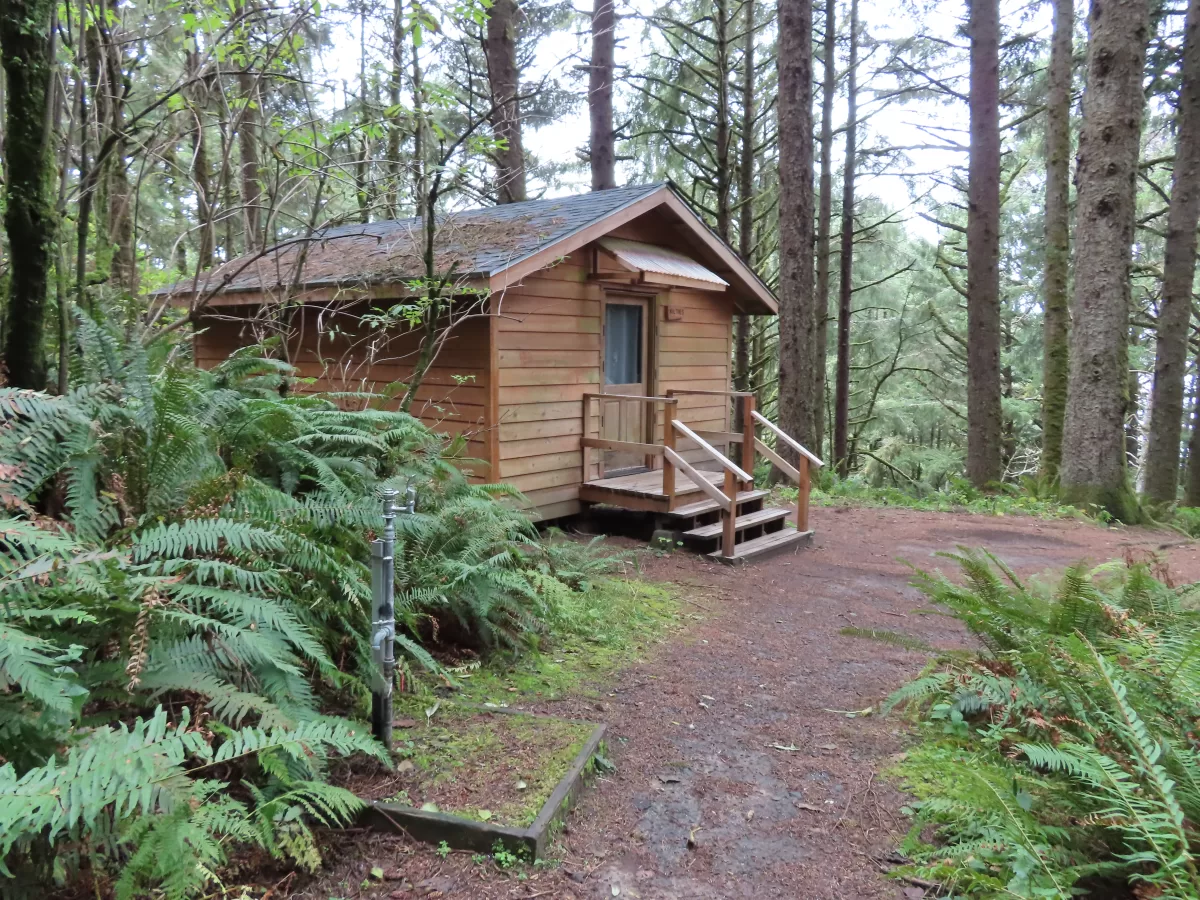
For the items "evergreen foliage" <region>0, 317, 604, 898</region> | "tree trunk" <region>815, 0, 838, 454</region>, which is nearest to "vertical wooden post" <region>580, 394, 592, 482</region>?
"evergreen foliage" <region>0, 317, 604, 898</region>

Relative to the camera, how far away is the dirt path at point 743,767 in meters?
2.43

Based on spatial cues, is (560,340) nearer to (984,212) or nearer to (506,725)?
(506,725)

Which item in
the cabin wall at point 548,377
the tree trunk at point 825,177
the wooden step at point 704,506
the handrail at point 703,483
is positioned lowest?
the wooden step at point 704,506

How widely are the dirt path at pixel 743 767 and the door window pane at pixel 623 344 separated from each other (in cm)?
315

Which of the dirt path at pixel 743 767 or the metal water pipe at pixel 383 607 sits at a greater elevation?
the metal water pipe at pixel 383 607

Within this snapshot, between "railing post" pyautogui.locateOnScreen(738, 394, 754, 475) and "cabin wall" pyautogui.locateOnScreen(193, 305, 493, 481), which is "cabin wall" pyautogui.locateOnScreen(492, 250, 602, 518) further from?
"railing post" pyautogui.locateOnScreen(738, 394, 754, 475)

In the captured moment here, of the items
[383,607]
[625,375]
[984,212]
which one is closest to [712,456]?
[625,375]

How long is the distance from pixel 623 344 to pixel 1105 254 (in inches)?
232

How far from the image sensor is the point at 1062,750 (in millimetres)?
2414

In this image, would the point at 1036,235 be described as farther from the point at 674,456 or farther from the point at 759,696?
the point at 759,696

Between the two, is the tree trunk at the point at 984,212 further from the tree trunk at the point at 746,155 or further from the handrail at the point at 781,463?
the handrail at the point at 781,463

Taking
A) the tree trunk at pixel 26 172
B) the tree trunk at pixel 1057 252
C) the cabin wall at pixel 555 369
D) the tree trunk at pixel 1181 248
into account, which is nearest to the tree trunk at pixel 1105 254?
the tree trunk at pixel 1181 248

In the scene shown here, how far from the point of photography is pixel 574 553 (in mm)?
6055

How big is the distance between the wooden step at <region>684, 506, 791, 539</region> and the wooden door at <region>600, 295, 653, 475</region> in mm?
1611
